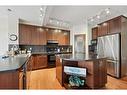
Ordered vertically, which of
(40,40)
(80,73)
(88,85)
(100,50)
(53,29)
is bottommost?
(88,85)

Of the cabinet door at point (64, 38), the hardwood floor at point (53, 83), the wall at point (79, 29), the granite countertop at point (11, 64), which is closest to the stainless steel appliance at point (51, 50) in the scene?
the cabinet door at point (64, 38)

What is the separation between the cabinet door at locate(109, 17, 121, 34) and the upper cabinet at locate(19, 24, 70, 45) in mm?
3475

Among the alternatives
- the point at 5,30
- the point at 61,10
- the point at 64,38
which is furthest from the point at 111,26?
the point at 5,30

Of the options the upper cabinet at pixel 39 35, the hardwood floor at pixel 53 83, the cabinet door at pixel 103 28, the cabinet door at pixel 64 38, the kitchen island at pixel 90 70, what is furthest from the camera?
the cabinet door at pixel 64 38

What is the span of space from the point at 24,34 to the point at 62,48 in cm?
267

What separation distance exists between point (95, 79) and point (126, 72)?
2164 millimetres

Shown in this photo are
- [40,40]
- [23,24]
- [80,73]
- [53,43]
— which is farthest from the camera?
[53,43]

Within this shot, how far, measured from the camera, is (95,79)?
12.2ft

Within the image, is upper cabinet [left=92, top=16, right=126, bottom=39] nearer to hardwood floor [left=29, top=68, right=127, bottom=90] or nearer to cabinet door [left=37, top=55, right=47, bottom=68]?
hardwood floor [left=29, top=68, right=127, bottom=90]

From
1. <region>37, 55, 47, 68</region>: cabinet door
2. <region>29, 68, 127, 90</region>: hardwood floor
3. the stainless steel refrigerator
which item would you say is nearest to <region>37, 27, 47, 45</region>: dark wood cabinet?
<region>37, 55, 47, 68</region>: cabinet door

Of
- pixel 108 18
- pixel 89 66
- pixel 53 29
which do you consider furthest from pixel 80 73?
pixel 53 29

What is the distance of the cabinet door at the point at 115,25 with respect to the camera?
5142 millimetres

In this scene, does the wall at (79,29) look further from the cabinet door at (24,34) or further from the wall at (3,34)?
the wall at (3,34)
